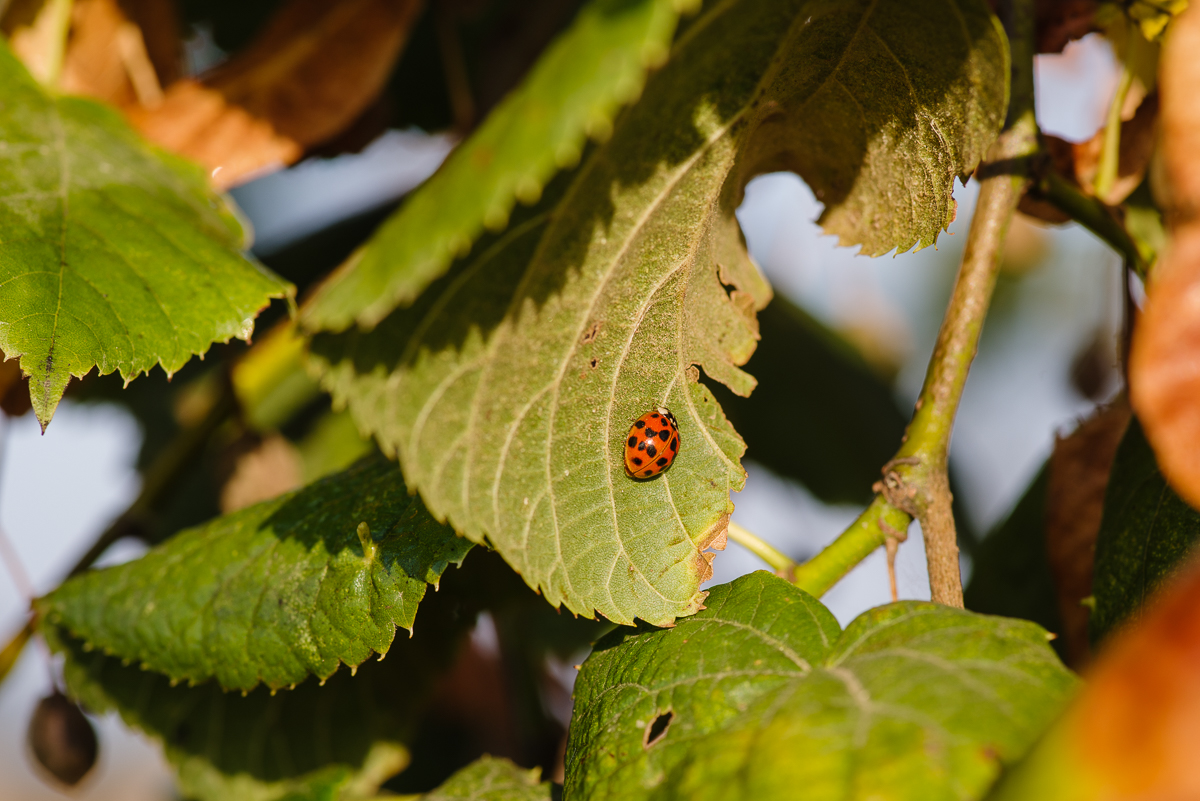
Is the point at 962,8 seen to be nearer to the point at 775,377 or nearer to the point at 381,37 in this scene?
the point at 381,37

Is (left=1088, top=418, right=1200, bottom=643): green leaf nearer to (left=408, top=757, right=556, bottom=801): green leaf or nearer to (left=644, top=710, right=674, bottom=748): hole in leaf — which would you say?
(left=644, top=710, right=674, bottom=748): hole in leaf

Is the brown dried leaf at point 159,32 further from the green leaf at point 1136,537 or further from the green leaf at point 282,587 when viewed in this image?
the green leaf at point 1136,537

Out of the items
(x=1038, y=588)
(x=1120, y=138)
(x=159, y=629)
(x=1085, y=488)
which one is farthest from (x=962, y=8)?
(x=159, y=629)

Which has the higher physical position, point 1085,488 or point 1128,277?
point 1128,277

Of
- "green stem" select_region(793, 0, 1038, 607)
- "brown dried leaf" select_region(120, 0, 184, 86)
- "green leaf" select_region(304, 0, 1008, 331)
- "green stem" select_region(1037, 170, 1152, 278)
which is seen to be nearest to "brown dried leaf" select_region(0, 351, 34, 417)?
"brown dried leaf" select_region(120, 0, 184, 86)

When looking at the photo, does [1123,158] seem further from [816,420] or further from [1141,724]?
[816,420]
